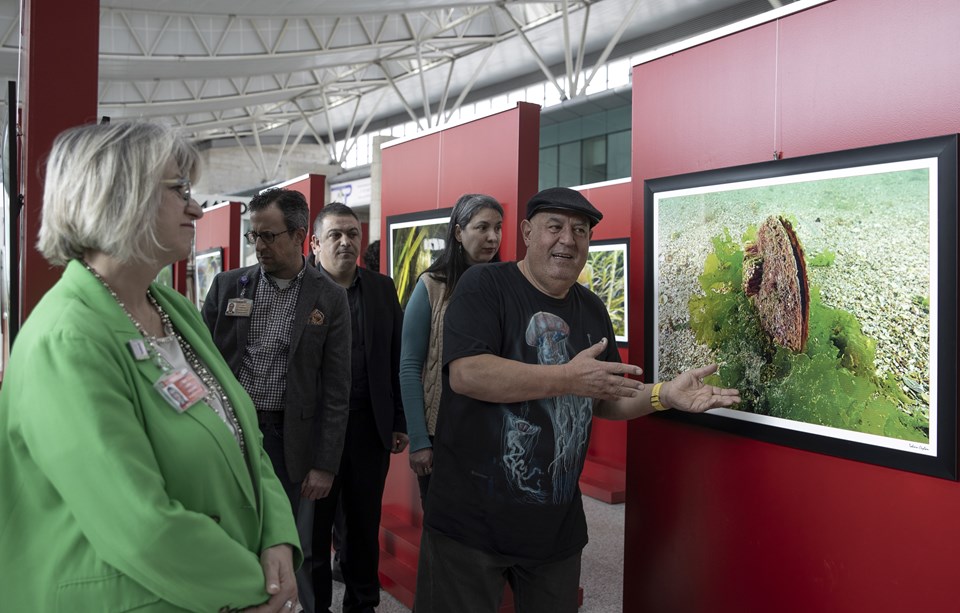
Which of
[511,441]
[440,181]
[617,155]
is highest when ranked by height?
[617,155]

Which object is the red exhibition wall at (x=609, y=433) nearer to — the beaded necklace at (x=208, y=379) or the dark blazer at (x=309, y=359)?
the dark blazer at (x=309, y=359)

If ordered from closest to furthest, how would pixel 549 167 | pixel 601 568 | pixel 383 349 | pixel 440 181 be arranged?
pixel 383 349, pixel 601 568, pixel 440 181, pixel 549 167

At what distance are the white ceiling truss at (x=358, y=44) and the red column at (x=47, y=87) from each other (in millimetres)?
14786

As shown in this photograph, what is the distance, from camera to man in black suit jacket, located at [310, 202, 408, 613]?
4.07 metres

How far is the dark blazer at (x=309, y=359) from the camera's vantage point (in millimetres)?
3467

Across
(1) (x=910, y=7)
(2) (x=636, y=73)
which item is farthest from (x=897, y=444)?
(2) (x=636, y=73)

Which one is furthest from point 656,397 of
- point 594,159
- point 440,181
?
point 594,159

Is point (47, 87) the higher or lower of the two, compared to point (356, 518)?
higher

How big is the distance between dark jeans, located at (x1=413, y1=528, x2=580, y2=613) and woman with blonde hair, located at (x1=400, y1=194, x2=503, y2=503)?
37.9 inches

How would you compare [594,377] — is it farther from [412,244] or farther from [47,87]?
[412,244]

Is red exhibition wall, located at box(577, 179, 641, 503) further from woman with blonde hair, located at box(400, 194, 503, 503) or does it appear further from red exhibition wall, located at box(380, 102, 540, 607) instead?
woman with blonde hair, located at box(400, 194, 503, 503)

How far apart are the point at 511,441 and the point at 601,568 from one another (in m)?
3.37

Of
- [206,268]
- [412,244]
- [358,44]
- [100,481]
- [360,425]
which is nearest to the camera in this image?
[100,481]

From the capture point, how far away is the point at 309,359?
351 cm
